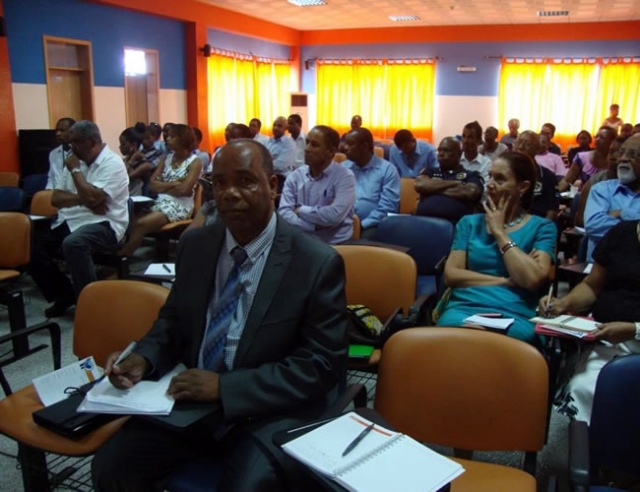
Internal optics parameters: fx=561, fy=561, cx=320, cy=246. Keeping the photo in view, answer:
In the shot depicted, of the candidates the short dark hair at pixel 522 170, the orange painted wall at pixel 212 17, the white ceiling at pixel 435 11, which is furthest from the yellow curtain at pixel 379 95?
the short dark hair at pixel 522 170

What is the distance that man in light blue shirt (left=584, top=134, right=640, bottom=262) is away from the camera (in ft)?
10.2

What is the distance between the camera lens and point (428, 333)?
171 centimetres

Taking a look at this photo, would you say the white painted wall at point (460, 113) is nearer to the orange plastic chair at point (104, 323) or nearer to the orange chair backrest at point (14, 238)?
the orange chair backrest at point (14, 238)

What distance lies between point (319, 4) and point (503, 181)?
25.7 ft

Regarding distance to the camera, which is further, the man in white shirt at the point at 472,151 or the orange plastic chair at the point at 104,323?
the man in white shirt at the point at 472,151

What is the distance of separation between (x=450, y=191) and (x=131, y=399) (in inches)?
116

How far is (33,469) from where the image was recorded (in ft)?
5.88

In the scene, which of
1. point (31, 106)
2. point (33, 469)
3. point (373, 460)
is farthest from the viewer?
point (31, 106)

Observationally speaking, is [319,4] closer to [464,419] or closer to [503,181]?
[503,181]

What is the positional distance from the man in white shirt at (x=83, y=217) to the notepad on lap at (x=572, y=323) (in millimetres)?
2947

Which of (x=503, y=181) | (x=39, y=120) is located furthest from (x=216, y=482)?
(x=39, y=120)

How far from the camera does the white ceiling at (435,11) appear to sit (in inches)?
353

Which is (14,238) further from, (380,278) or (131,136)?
(131,136)

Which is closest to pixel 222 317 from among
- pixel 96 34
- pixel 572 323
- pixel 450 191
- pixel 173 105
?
pixel 572 323
